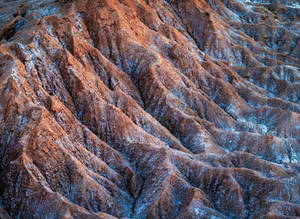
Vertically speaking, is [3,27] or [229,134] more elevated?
[3,27]

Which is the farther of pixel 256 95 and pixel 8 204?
pixel 256 95

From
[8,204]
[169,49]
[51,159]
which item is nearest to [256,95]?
[169,49]

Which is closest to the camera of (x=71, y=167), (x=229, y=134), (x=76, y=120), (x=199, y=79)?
(x=71, y=167)

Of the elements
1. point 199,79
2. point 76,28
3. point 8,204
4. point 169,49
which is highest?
point 76,28

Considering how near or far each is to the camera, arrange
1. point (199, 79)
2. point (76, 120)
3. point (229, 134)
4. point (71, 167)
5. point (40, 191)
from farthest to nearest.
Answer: point (199, 79)
point (229, 134)
point (76, 120)
point (71, 167)
point (40, 191)

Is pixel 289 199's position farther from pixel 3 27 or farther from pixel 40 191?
pixel 3 27

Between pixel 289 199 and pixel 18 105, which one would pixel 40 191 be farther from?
pixel 289 199

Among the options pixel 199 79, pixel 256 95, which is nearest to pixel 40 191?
pixel 199 79
